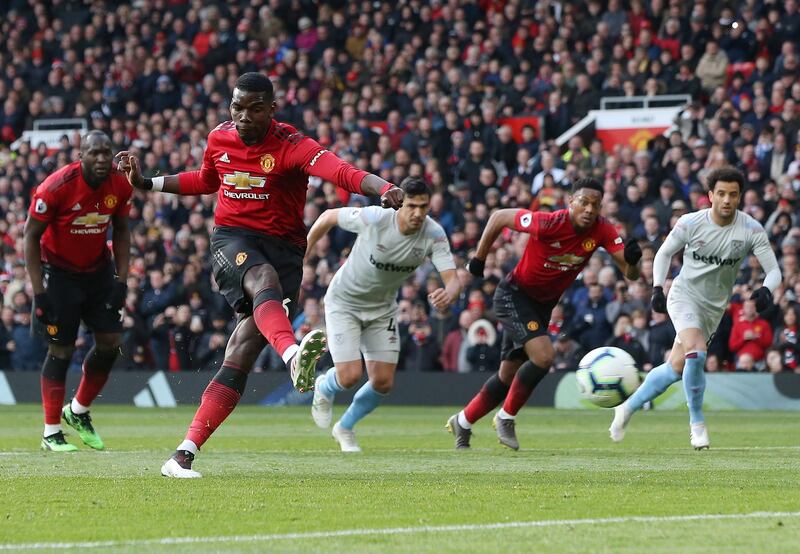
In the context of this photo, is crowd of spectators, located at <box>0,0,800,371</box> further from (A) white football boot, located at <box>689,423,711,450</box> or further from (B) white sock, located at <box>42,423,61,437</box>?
(B) white sock, located at <box>42,423,61,437</box>

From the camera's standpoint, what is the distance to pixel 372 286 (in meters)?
12.5

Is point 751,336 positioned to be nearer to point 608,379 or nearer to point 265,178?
point 608,379

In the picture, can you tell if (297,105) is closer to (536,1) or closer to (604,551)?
(536,1)

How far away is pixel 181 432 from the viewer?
1538 centimetres

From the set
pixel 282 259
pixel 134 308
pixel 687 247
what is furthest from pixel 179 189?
pixel 134 308

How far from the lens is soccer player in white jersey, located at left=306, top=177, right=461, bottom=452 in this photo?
12.2 metres

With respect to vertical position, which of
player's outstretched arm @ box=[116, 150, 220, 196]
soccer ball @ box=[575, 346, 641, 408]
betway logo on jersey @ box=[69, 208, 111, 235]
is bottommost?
soccer ball @ box=[575, 346, 641, 408]

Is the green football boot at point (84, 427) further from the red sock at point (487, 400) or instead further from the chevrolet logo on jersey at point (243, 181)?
the chevrolet logo on jersey at point (243, 181)

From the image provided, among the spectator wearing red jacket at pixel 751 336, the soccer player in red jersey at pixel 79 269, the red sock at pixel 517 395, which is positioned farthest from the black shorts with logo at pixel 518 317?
the spectator wearing red jacket at pixel 751 336

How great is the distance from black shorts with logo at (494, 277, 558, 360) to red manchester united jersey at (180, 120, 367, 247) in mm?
3644

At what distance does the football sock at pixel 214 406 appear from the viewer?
28.1ft

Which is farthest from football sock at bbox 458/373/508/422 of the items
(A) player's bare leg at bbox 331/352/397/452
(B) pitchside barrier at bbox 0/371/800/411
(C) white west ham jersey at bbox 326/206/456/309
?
(B) pitchside barrier at bbox 0/371/800/411

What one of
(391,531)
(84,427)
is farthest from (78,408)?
(391,531)

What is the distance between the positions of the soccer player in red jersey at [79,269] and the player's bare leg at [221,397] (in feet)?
10.8
